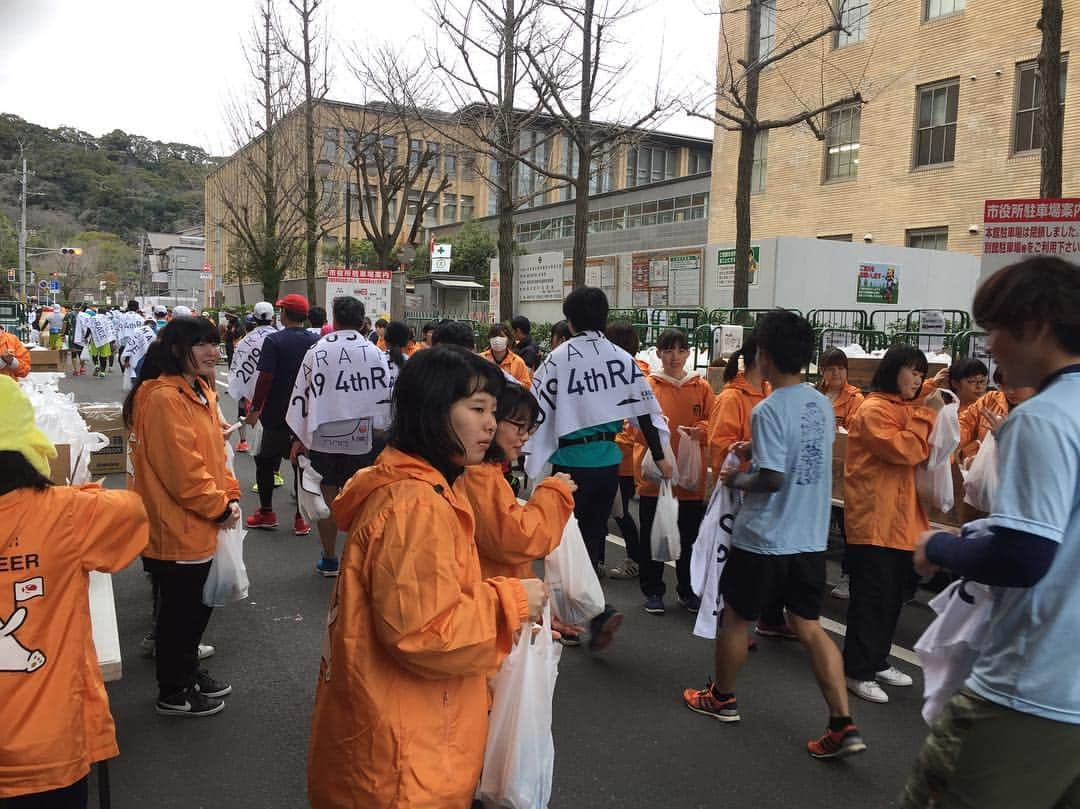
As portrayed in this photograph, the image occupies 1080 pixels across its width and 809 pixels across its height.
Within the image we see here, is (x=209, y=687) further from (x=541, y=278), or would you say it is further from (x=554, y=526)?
(x=541, y=278)

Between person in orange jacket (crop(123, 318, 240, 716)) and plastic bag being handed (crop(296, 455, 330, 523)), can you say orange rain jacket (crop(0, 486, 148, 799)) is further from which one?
plastic bag being handed (crop(296, 455, 330, 523))

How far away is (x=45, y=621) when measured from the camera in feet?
6.99

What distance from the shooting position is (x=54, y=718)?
2.12m

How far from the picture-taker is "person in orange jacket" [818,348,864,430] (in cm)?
638

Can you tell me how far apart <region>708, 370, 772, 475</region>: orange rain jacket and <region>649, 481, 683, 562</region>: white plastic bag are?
459 millimetres

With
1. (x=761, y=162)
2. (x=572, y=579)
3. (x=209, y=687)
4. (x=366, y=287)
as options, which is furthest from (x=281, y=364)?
(x=761, y=162)

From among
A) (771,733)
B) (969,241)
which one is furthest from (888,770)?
(969,241)

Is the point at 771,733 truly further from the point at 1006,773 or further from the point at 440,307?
the point at 440,307

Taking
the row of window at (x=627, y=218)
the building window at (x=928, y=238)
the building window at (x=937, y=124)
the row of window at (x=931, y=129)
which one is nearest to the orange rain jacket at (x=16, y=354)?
the row of window at (x=931, y=129)

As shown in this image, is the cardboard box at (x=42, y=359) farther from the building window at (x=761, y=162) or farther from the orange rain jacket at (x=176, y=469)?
the building window at (x=761, y=162)

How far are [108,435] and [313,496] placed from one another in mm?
4298

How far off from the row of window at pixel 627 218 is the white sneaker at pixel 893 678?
3280cm

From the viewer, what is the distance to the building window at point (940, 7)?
20594 mm

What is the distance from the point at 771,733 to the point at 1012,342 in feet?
8.72
